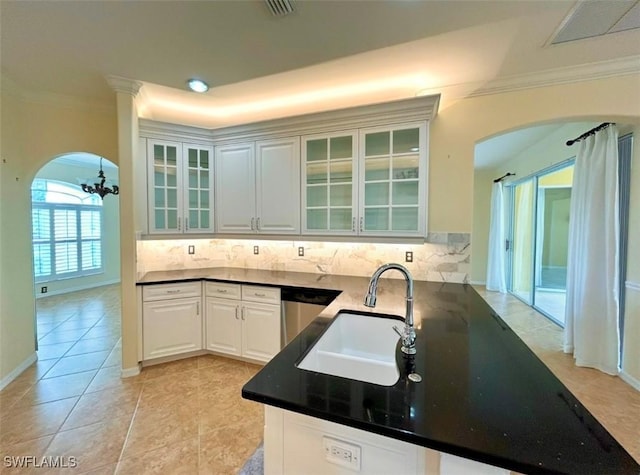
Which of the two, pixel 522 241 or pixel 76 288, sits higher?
pixel 522 241

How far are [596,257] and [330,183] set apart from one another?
9.42 ft

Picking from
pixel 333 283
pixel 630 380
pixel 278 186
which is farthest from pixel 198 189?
pixel 630 380

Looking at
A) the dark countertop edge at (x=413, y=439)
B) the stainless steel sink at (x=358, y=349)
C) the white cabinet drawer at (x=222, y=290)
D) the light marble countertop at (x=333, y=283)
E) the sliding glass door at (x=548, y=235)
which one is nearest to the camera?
the dark countertop edge at (x=413, y=439)

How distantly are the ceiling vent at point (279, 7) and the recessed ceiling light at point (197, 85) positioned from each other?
3.96 feet

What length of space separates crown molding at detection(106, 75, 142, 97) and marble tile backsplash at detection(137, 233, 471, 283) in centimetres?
147

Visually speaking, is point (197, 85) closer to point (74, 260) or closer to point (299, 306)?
point (299, 306)

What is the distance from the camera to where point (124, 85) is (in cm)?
266

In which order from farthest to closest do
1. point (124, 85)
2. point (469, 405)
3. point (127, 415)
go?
point (124, 85) → point (127, 415) → point (469, 405)

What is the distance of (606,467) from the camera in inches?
25.8

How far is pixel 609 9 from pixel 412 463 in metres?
2.67

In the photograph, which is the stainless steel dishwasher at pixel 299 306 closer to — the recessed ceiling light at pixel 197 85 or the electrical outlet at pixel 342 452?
the electrical outlet at pixel 342 452

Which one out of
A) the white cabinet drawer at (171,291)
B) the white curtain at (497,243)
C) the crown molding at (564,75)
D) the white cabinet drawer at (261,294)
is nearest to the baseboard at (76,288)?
the white cabinet drawer at (171,291)

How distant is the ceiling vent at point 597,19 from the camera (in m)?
1.69

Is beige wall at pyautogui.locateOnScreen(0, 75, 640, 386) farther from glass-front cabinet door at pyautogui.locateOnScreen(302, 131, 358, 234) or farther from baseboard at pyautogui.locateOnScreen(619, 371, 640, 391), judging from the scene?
baseboard at pyautogui.locateOnScreen(619, 371, 640, 391)
